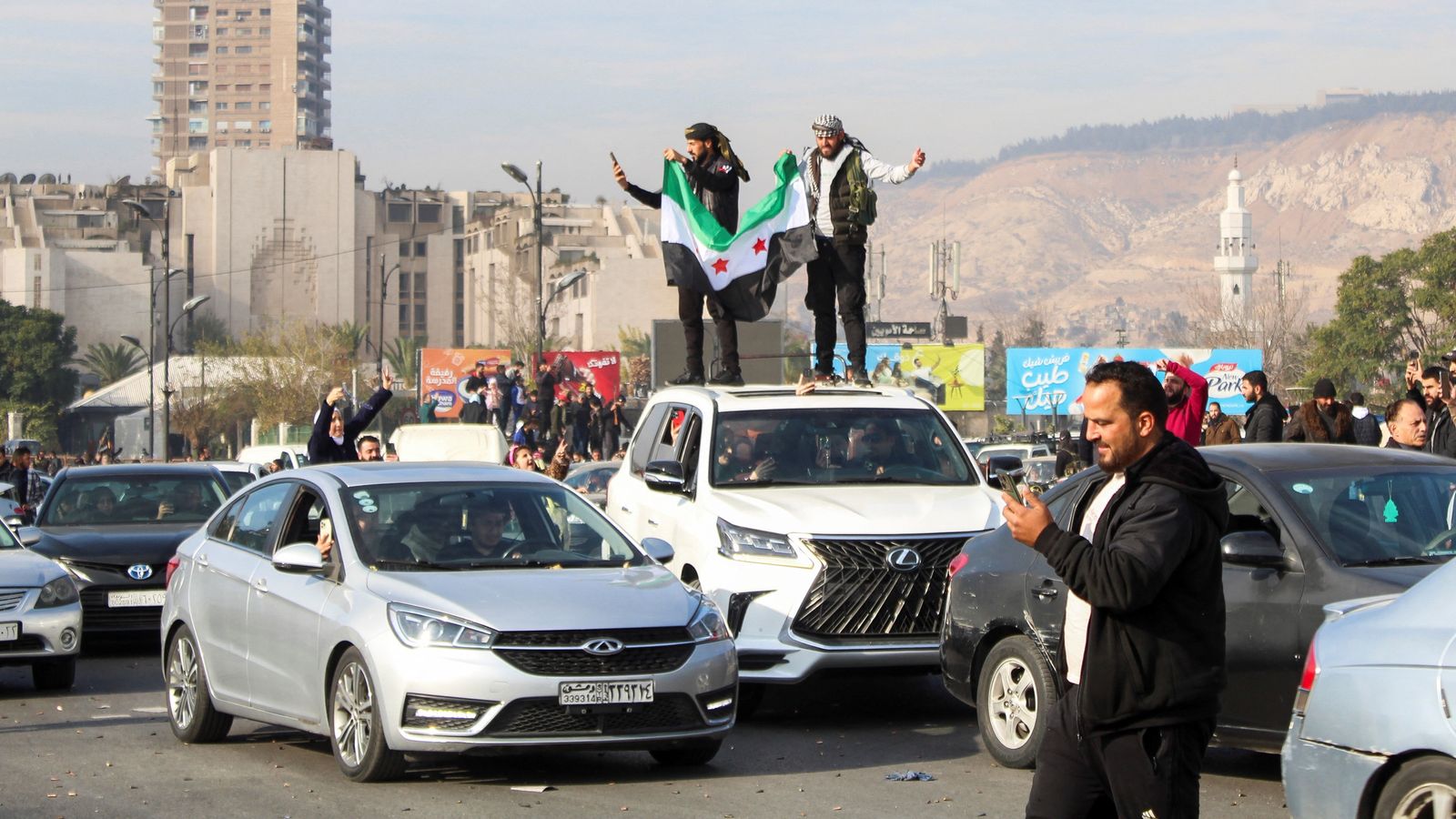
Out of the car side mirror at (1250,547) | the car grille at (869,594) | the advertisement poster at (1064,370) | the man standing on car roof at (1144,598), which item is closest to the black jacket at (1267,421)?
the car grille at (869,594)

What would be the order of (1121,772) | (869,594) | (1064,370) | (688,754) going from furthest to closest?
(1064,370) → (869,594) → (688,754) → (1121,772)

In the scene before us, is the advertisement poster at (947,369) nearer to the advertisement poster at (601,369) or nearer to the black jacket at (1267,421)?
the advertisement poster at (601,369)

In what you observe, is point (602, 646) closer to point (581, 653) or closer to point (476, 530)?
point (581, 653)

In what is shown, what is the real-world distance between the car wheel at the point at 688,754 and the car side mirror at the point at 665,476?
2.47m

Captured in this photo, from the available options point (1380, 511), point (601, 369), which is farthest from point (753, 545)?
point (601, 369)

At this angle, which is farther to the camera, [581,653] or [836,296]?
[836,296]

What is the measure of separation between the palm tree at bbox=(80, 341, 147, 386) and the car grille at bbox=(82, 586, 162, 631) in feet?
376

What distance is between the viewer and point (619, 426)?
3662 cm

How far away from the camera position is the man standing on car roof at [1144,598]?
193 inches

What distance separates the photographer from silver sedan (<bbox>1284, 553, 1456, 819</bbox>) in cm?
598

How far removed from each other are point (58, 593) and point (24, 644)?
46 centimetres

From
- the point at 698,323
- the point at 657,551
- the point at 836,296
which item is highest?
the point at 836,296

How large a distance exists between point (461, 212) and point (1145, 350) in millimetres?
120011

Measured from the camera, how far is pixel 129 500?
56.3ft
